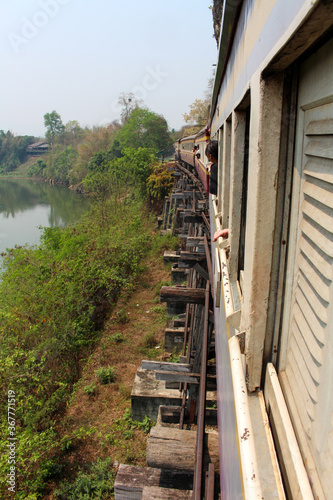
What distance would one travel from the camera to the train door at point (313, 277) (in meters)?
0.65

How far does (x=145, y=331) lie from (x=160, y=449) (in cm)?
562

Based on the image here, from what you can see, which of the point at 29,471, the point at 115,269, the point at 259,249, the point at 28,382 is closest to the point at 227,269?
the point at 259,249

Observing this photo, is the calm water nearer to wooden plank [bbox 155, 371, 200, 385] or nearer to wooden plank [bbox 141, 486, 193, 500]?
wooden plank [bbox 155, 371, 200, 385]

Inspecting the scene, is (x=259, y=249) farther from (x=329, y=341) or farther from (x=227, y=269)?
(x=227, y=269)

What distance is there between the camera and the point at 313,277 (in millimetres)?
749

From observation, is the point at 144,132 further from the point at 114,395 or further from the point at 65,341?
the point at 114,395

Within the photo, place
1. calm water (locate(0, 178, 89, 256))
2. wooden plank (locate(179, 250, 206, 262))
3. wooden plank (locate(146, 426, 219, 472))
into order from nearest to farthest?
1. wooden plank (locate(146, 426, 219, 472))
2. wooden plank (locate(179, 250, 206, 262))
3. calm water (locate(0, 178, 89, 256))

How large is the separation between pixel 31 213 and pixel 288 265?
30.4 meters

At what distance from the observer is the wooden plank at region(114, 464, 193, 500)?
314cm

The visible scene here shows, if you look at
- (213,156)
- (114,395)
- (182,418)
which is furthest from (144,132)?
(182,418)

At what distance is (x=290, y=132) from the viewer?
919 mm

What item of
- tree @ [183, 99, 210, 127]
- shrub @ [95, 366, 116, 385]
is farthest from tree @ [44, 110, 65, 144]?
shrub @ [95, 366, 116, 385]

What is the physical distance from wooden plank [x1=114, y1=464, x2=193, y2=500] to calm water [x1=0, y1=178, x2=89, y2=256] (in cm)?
1681

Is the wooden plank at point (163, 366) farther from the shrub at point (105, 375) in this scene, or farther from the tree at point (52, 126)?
the tree at point (52, 126)
